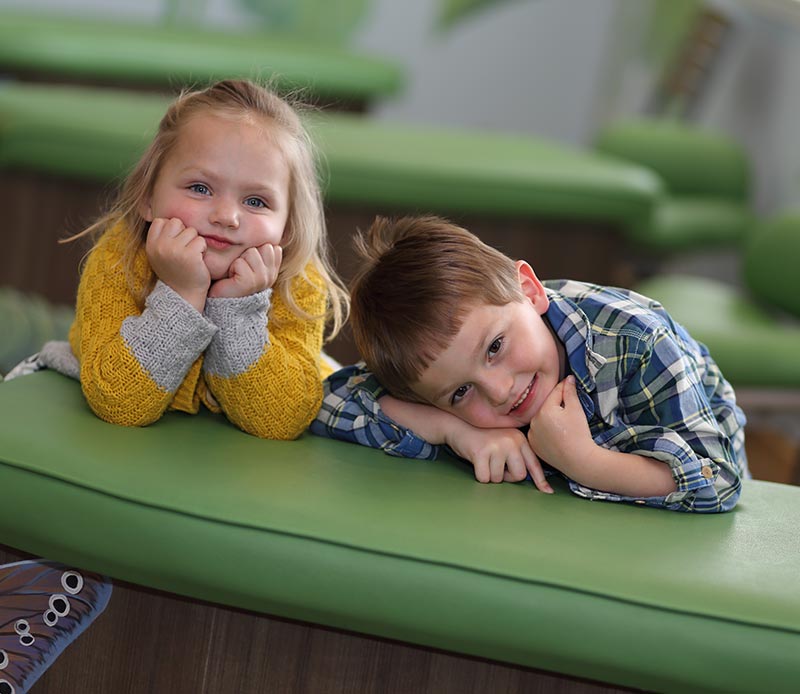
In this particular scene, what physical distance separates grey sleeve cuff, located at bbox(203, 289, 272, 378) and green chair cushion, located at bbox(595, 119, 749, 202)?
2.55 metres

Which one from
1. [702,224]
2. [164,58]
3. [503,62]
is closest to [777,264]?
[702,224]

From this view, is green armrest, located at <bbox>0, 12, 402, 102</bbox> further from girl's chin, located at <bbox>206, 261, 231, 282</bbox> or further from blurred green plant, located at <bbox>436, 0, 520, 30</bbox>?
girl's chin, located at <bbox>206, 261, 231, 282</bbox>

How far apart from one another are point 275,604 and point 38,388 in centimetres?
45

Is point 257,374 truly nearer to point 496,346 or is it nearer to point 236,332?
point 236,332

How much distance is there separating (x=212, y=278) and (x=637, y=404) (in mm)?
506

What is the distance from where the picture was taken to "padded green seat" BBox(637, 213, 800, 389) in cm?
234

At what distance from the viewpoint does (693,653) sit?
106 centimetres

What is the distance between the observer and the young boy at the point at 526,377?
4.10ft

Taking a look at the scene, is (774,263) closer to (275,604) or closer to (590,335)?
(590,335)

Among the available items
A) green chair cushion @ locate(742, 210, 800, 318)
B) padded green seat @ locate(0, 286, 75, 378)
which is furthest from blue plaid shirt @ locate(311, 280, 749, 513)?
green chair cushion @ locate(742, 210, 800, 318)

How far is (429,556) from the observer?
1088mm

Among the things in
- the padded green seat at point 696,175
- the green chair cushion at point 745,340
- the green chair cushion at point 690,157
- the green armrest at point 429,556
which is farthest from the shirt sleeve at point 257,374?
the green chair cushion at point 690,157

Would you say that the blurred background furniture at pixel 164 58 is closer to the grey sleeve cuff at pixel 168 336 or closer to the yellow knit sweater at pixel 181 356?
the yellow knit sweater at pixel 181 356

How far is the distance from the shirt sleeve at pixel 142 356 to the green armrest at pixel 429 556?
54 millimetres
